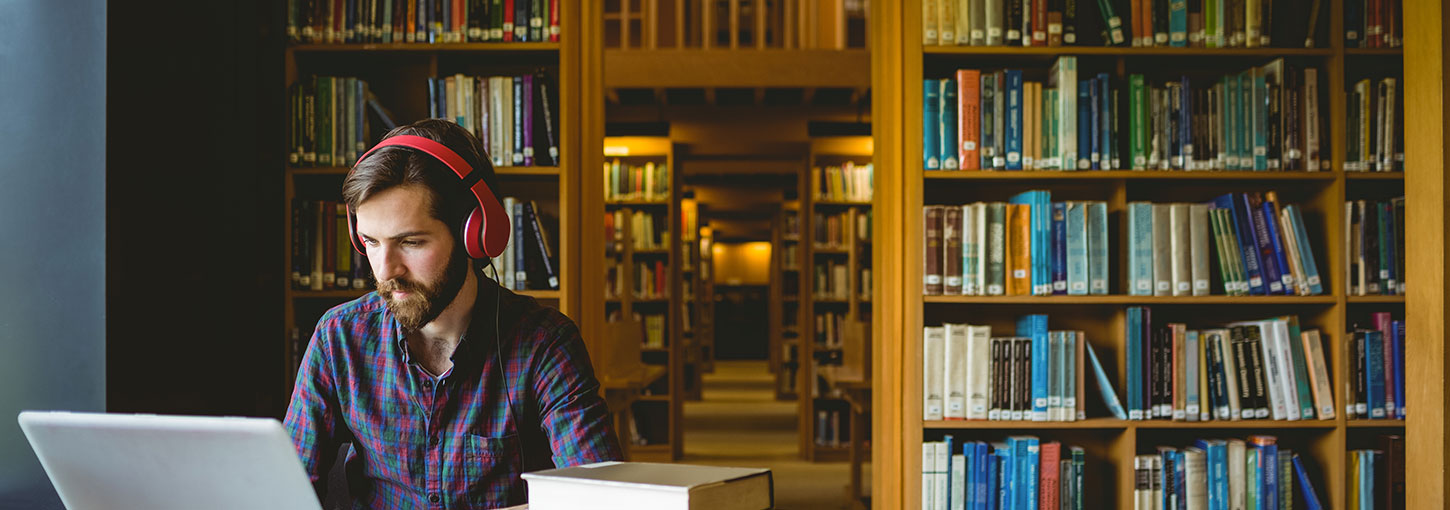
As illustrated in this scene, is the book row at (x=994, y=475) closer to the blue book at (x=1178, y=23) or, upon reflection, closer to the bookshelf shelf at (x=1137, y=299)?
the bookshelf shelf at (x=1137, y=299)

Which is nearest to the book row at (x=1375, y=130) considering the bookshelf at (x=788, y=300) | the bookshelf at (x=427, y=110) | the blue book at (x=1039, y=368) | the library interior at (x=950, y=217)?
the library interior at (x=950, y=217)

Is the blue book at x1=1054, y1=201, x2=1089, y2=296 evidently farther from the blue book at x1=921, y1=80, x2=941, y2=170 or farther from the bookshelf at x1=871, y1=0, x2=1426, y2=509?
the blue book at x1=921, y1=80, x2=941, y2=170

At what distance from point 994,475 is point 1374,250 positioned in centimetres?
129

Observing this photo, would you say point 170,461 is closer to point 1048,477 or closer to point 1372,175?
point 1048,477

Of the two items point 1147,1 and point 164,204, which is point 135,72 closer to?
point 164,204

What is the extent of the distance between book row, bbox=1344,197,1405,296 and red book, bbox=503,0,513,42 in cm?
253

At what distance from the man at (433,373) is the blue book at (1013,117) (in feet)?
5.75

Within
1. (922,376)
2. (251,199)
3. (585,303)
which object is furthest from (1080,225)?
(251,199)

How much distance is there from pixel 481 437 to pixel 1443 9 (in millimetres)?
1835

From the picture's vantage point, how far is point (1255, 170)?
2.80 meters

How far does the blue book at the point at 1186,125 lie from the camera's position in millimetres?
2813

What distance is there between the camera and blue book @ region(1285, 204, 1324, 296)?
110 inches

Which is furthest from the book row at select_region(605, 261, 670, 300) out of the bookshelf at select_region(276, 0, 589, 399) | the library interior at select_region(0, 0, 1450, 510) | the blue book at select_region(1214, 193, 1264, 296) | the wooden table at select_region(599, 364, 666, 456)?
the blue book at select_region(1214, 193, 1264, 296)

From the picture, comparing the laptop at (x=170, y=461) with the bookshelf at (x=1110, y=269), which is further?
the bookshelf at (x=1110, y=269)
